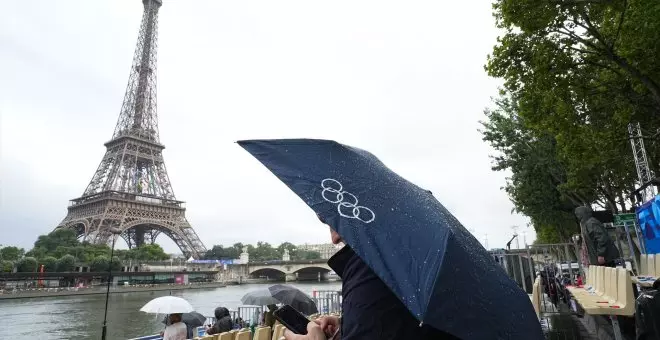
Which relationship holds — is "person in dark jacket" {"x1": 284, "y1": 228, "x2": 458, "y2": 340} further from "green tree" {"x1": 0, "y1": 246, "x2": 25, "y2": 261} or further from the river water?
"green tree" {"x1": 0, "y1": 246, "x2": 25, "y2": 261}

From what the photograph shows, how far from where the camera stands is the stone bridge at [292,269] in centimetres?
7006

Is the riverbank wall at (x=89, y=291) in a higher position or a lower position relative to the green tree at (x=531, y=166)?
lower

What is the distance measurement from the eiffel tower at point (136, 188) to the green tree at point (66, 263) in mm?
3390

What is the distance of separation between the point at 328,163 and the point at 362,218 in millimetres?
323

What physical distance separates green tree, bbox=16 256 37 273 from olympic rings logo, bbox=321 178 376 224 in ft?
182

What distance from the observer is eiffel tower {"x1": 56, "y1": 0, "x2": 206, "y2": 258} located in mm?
51125

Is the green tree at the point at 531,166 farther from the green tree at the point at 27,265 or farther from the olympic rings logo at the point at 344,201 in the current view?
the green tree at the point at 27,265

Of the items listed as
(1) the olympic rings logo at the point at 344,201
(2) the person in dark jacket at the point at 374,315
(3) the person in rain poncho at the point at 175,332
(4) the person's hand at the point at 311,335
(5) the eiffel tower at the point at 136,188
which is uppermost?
(5) the eiffel tower at the point at 136,188

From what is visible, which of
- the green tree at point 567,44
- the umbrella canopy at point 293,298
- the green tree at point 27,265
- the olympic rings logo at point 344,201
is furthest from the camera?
the green tree at point 27,265

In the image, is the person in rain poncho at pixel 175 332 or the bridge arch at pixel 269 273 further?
the bridge arch at pixel 269 273

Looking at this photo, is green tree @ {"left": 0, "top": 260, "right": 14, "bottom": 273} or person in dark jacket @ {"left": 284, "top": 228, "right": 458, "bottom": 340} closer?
person in dark jacket @ {"left": 284, "top": 228, "right": 458, "bottom": 340}

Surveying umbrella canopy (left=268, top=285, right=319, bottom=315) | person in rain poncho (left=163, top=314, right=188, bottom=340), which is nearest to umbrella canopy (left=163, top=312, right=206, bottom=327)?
umbrella canopy (left=268, top=285, right=319, bottom=315)

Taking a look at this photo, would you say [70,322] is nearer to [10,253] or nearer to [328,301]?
[328,301]

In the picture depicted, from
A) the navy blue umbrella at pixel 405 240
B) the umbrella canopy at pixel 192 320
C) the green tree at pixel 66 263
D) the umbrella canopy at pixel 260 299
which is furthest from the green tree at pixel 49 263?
the navy blue umbrella at pixel 405 240
